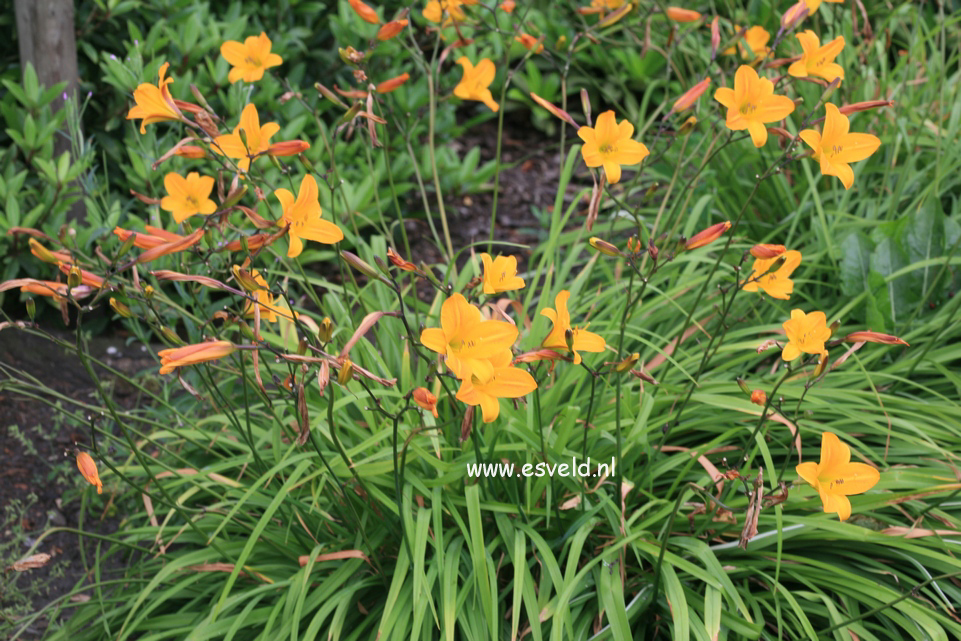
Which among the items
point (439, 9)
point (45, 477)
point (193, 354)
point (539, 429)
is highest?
point (439, 9)

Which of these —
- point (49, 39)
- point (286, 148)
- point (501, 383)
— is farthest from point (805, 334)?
point (49, 39)

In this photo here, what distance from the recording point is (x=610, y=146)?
165 centimetres

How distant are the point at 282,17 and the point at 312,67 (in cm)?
29

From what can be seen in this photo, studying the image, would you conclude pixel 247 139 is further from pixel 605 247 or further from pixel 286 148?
pixel 605 247

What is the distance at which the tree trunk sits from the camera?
9.32 feet

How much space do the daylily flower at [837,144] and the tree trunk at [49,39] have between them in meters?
2.52

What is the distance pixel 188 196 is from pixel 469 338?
93cm

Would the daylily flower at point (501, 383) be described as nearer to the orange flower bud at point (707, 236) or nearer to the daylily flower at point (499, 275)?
the daylily flower at point (499, 275)

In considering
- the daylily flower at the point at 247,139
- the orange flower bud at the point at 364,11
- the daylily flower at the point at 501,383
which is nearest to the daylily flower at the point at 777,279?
the daylily flower at the point at 501,383

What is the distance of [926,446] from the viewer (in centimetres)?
200

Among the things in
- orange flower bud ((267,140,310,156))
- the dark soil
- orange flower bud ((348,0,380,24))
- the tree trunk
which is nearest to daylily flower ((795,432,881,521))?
orange flower bud ((267,140,310,156))

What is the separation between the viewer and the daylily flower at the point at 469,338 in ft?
4.12

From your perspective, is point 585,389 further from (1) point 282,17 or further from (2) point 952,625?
(1) point 282,17

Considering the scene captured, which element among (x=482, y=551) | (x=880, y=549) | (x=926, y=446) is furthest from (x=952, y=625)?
(x=482, y=551)
